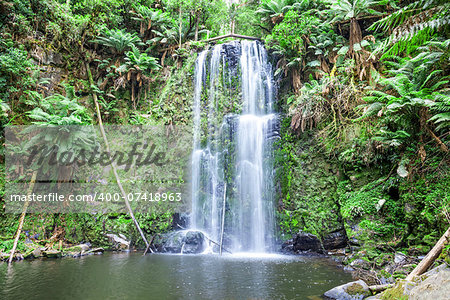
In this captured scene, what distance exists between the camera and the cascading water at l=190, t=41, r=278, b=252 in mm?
9281

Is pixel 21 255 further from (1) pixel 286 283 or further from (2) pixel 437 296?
(2) pixel 437 296

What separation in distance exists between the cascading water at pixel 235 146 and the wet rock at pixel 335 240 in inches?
70.6

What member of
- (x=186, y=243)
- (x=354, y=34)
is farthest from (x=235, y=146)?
(x=354, y=34)

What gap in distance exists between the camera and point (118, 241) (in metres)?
9.03

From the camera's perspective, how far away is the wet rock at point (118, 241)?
895 cm

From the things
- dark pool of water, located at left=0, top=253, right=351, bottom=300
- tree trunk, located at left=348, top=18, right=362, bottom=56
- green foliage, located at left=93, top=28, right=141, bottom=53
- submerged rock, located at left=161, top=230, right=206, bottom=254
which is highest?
green foliage, located at left=93, top=28, right=141, bottom=53

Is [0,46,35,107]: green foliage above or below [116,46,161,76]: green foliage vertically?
below

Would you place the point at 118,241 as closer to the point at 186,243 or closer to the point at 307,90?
the point at 186,243

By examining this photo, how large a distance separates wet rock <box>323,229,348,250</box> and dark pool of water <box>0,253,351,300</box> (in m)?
0.95

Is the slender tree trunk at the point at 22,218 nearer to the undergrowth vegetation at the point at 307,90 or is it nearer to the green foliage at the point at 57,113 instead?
the undergrowth vegetation at the point at 307,90

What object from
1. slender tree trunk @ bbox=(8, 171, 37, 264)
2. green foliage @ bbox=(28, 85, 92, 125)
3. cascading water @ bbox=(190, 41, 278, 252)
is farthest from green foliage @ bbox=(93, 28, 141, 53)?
slender tree trunk @ bbox=(8, 171, 37, 264)

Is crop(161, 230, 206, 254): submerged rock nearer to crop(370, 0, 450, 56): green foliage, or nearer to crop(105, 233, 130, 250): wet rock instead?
crop(105, 233, 130, 250): wet rock

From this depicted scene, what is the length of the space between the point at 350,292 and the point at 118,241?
7616 millimetres

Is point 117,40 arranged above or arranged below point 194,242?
above
